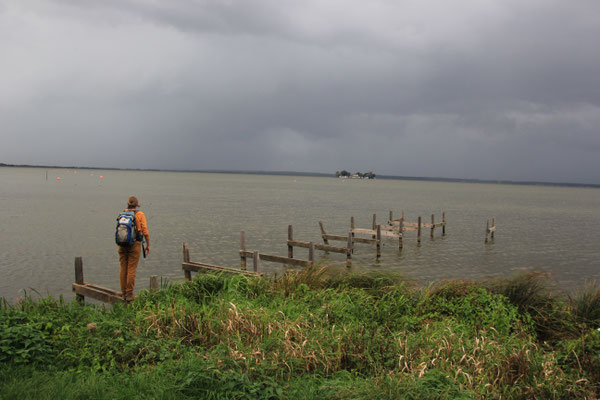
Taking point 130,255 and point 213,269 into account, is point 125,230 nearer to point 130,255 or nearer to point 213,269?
point 130,255

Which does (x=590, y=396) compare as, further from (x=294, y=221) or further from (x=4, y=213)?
(x=4, y=213)

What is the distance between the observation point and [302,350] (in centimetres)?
Result: 617

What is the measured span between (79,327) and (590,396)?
764 centimetres

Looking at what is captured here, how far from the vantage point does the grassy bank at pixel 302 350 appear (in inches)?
203

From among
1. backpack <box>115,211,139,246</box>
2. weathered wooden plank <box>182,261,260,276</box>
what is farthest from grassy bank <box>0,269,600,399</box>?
weathered wooden plank <box>182,261,260,276</box>

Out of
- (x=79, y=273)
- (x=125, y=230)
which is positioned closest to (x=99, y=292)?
(x=79, y=273)

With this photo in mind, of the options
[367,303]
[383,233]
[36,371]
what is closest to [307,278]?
[367,303]

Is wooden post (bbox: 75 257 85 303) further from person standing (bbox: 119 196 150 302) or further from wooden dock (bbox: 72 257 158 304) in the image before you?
person standing (bbox: 119 196 150 302)

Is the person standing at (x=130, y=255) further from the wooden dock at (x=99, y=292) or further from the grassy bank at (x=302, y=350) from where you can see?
the grassy bank at (x=302, y=350)

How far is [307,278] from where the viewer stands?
10672 mm

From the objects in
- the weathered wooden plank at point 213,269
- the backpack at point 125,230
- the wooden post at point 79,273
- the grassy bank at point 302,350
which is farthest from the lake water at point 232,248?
the grassy bank at point 302,350

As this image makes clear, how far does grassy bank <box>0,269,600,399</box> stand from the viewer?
5160 millimetres

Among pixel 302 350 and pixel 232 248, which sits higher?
pixel 302 350

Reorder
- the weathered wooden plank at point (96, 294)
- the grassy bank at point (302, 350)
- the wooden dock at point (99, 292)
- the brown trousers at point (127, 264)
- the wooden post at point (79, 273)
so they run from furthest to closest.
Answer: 1. the wooden post at point (79, 273)
2. the brown trousers at point (127, 264)
3. the weathered wooden plank at point (96, 294)
4. the wooden dock at point (99, 292)
5. the grassy bank at point (302, 350)
